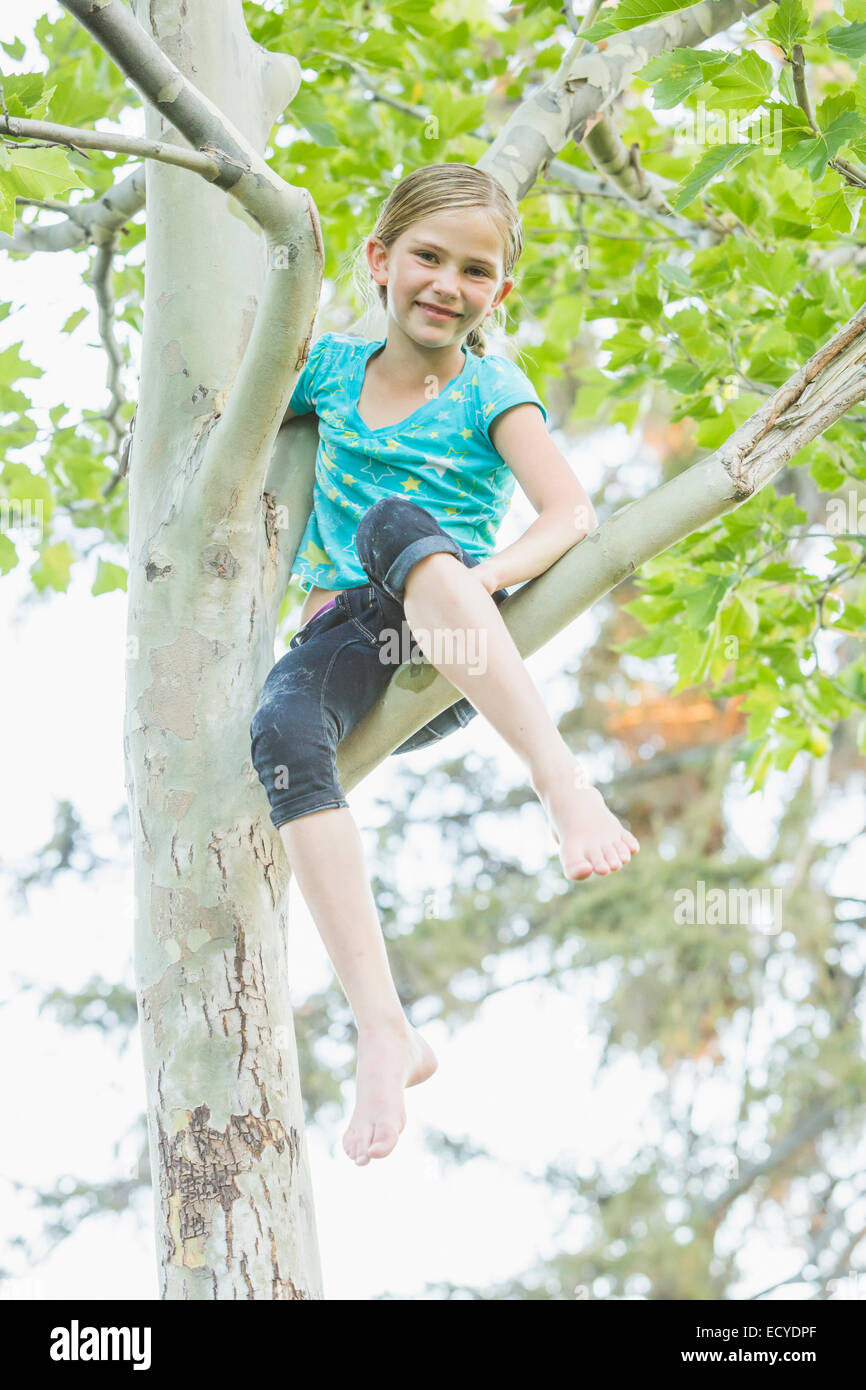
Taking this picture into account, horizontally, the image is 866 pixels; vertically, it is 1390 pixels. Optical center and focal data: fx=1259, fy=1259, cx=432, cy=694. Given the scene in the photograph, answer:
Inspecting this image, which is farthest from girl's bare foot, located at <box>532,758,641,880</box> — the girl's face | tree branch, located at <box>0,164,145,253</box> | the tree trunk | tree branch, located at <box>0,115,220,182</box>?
tree branch, located at <box>0,164,145,253</box>

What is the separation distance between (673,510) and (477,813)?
6.55 metres

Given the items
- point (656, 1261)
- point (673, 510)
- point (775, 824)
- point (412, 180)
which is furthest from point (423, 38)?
point (656, 1261)

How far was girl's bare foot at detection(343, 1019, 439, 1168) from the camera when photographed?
1698 millimetres

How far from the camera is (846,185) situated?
2053 mm

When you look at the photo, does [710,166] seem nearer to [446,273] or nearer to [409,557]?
[446,273]

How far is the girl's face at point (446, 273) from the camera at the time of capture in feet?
6.90

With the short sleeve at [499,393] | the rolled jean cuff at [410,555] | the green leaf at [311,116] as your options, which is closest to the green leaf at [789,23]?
the short sleeve at [499,393]

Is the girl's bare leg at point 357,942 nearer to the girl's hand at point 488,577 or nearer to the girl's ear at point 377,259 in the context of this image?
the girl's hand at point 488,577

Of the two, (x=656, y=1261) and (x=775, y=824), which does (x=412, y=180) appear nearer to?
(x=775, y=824)

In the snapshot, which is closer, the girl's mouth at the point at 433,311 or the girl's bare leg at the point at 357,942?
the girl's bare leg at the point at 357,942

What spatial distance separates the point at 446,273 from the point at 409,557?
0.59 meters

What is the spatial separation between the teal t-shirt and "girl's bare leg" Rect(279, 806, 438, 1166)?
0.51 metres

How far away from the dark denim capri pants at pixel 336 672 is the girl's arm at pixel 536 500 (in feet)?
0.30

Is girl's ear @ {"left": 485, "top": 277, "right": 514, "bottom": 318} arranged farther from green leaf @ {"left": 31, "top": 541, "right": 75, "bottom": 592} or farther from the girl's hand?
green leaf @ {"left": 31, "top": 541, "right": 75, "bottom": 592}
